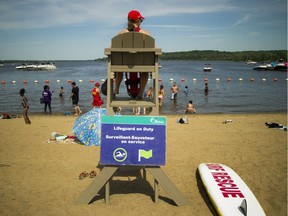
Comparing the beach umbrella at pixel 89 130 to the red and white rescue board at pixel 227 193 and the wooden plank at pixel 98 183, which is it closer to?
the wooden plank at pixel 98 183

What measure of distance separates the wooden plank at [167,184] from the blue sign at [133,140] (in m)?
0.17

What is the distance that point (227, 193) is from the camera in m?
4.26

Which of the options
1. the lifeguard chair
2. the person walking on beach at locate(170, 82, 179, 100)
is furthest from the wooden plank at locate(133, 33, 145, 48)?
the person walking on beach at locate(170, 82, 179, 100)

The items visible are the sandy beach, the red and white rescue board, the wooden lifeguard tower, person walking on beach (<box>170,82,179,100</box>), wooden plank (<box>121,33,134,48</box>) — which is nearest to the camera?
wooden plank (<box>121,33,134,48</box>)

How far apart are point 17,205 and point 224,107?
57.9 feet

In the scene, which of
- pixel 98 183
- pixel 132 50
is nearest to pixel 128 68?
pixel 132 50

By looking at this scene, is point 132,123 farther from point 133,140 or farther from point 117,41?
point 117,41

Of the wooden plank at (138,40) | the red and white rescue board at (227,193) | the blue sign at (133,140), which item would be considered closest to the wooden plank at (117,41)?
the wooden plank at (138,40)

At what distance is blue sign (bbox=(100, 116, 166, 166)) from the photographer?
3.67 metres

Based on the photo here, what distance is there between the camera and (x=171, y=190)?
4039 mm

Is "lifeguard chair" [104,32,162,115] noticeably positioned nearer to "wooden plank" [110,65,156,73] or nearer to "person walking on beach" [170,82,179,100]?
"wooden plank" [110,65,156,73]

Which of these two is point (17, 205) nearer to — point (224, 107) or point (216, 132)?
point (216, 132)

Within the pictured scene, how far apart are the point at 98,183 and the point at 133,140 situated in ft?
3.18

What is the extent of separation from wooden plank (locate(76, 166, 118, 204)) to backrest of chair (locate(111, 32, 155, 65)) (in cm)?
170
